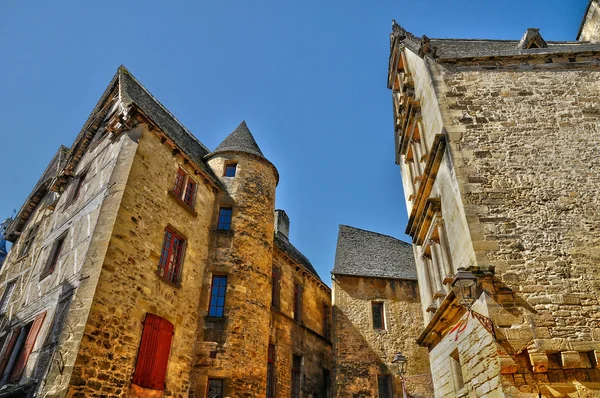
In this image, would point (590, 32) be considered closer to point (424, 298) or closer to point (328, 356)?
point (424, 298)

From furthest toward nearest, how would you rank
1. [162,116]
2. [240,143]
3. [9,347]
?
1. [240,143]
2. [162,116]
3. [9,347]

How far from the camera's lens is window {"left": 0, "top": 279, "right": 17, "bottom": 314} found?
1163 cm

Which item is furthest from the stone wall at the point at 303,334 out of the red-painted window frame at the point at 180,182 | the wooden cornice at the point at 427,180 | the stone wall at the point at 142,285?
the wooden cornice at the point at 427,180

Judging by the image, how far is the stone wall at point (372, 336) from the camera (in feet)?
50.0

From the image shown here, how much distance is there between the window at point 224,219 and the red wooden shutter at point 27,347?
511 cm

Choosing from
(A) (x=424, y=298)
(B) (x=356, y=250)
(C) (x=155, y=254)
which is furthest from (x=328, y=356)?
(C) (x=155, y=254)

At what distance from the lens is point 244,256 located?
38.6 ft

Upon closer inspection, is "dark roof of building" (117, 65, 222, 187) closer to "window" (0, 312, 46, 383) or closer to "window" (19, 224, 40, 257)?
Result: "window" (0, 312, 46, 383)

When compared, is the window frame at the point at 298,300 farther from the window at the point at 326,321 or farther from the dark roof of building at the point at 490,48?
the dark roof of building at the point at 490,48

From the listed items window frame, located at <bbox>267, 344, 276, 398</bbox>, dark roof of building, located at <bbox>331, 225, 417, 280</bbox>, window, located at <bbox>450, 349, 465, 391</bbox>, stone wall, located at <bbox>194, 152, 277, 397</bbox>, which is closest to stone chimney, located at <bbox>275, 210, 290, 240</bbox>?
dark roof of building, located at <bbox>331, 225, 417, 280</bbox>

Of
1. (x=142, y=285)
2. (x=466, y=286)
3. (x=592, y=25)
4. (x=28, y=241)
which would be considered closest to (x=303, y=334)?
(x=142, y=285)

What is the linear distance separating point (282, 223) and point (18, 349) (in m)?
13.1

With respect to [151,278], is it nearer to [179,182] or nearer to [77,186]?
[179,182]

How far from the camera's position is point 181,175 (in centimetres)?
1137
